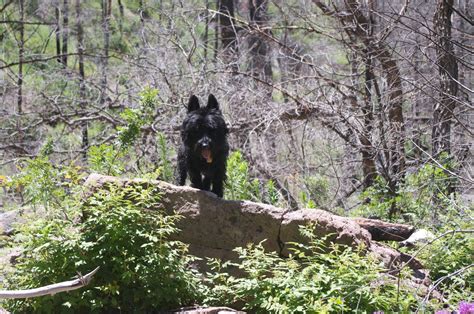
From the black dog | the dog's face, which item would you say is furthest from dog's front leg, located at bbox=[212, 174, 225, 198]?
the dog's face

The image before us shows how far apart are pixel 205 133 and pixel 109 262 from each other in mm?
2351

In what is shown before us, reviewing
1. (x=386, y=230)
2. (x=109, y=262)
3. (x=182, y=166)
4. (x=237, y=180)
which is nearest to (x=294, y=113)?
(x=237, y=180)

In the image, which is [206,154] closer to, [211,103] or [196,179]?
[196,179]

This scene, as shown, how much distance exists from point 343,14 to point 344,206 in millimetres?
3481

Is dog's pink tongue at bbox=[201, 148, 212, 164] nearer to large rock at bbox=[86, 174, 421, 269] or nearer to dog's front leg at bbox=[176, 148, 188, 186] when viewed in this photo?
→ dog's front leg at bbox=[176, 148, 188, 186]

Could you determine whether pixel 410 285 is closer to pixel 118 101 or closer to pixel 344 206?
pixel 344 206

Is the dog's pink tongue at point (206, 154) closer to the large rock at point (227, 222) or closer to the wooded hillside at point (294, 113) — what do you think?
the large rock at point (227, 222)

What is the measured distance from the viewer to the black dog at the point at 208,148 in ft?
26.3

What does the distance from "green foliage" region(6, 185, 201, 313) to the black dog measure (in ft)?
5.72

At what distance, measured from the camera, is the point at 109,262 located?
20.6ft

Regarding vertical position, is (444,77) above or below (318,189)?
above

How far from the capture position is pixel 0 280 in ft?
22.5

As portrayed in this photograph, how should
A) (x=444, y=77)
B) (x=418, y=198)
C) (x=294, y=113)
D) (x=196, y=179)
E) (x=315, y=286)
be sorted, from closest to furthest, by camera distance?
(x=315, y=286) < (x=196, y=179) < (x=444, y=77) < (x=418, y=198) < (x=294, y=113)

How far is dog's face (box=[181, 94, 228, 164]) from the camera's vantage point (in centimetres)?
790
